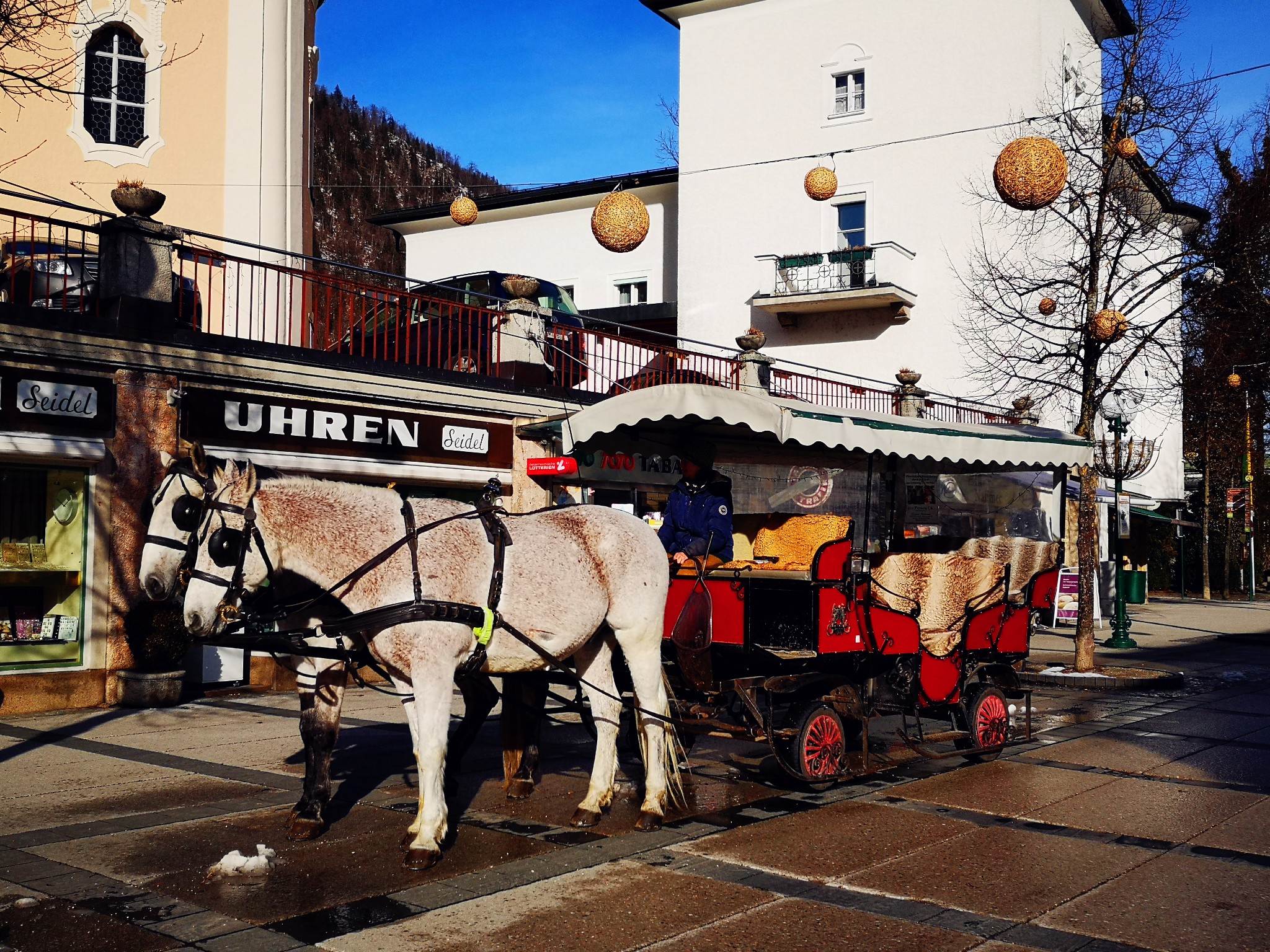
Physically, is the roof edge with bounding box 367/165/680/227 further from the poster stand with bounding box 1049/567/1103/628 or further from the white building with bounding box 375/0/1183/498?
the poster stand with bounding box 1049/567/1103/628

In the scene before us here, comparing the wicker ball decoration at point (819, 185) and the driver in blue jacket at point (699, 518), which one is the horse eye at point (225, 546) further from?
the wicker ball decoration at point (819, 185)

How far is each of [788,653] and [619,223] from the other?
6578 mm

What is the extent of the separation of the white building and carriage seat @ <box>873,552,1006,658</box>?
70.1 feet

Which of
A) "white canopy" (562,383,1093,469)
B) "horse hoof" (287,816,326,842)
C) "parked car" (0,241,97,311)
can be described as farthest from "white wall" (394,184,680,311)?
"horse hoof" (287,816,326,842)

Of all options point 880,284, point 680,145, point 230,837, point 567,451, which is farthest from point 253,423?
point 680,145

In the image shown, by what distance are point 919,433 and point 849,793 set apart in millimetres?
3104

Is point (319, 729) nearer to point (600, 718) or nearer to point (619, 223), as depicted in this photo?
point (600, 718)

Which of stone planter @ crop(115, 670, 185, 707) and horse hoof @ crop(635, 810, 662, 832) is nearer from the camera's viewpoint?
horse hoof @ crop(635, 810, 662, 832)

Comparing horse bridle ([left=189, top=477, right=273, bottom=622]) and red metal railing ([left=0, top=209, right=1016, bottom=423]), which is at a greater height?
red metal railing ([left=0, top=209, right=1016, bottom=423])

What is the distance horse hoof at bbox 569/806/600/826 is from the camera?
721 cm

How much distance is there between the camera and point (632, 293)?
1475 inches

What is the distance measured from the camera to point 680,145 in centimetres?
3503

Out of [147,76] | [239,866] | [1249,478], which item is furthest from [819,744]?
[1249,478]

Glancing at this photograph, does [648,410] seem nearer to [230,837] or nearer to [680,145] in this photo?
[230,837]
